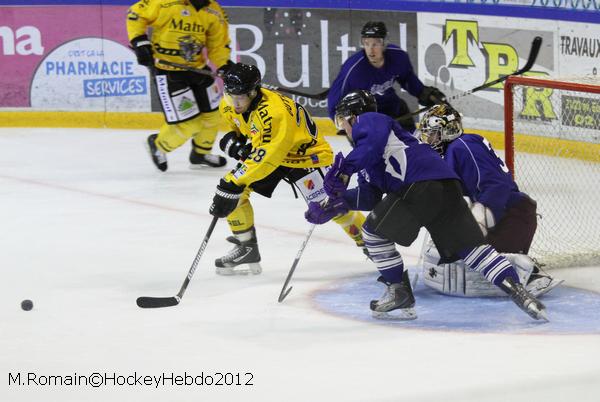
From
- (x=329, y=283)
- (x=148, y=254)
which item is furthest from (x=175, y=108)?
(x=329, y=283)

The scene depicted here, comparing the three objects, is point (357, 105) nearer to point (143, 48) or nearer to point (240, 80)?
point (240, 80)

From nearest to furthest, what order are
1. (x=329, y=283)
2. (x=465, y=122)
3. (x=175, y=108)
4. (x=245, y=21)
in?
(x=329, y=283) → (x=175, y=108) → (x=465, y=122) → (x=245, y=21)

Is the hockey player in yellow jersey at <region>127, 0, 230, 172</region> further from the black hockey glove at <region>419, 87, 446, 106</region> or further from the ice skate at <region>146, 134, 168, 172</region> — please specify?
the black hockey glove at <region>419, 87, 446, 106</region>

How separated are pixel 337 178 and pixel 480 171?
65cm

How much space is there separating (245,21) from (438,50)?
1494 mm

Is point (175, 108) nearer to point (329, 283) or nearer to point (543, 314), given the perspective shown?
point (329, 283)

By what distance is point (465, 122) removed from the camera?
8664 millimetres

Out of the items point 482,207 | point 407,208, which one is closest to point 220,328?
point 407,208

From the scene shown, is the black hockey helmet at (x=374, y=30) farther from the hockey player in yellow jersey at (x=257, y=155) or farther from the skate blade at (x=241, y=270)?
the skate blade at (x=241, y=270)

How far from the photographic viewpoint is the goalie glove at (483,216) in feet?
16.2

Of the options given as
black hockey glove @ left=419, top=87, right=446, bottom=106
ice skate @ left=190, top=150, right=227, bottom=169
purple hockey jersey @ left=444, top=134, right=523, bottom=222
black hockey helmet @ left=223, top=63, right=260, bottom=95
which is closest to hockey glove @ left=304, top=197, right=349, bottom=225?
purple hockey jersey @ left=444, top=134, right=523, bottom=222

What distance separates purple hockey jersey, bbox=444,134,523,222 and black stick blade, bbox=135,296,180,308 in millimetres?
1158

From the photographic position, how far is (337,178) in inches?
179

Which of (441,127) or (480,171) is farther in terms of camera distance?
(441,127)
